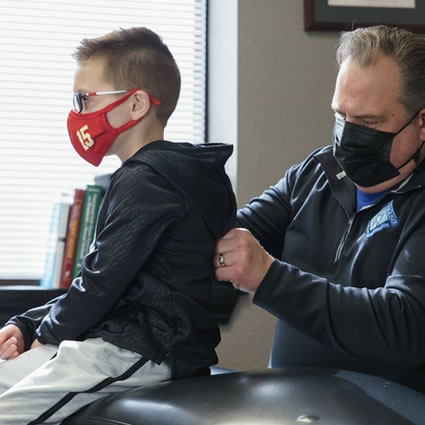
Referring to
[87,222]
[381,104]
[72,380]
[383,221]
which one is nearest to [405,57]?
[381,104]

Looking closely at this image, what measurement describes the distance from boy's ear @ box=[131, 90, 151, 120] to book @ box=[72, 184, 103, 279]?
2.96 feet

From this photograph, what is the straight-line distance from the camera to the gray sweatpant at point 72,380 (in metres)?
1.21

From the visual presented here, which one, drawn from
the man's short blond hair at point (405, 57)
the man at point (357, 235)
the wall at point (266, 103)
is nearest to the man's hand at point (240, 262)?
the man at point (357, 235)

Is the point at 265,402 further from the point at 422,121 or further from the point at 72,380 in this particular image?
the point at 422,121

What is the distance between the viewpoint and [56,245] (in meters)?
2.26

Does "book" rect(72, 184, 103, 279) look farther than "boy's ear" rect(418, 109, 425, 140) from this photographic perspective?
Yes

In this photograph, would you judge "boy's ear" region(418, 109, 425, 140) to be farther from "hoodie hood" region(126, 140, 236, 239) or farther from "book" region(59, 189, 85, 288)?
"book" region(59, 189, 85, 288)

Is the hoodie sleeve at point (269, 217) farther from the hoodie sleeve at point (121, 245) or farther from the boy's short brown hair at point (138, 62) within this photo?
the hoodie sleeve at point (121, 245)

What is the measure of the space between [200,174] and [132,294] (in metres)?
0.24

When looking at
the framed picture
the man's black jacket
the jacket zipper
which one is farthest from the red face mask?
the framed picture

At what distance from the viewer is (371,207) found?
5.07 feet

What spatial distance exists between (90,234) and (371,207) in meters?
1.02

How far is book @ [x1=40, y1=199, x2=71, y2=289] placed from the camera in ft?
7.41

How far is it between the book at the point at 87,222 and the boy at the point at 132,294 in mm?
850
